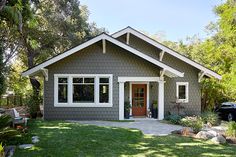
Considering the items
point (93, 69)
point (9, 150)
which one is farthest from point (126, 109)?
point (9, 150)

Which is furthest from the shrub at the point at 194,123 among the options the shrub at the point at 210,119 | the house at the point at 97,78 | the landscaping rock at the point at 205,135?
the house at the point at 97,78

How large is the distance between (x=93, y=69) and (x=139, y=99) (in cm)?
362

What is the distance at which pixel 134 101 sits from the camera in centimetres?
1806

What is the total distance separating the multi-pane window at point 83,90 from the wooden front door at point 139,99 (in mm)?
2867

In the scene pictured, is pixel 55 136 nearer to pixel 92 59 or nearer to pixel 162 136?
pixel 162 136

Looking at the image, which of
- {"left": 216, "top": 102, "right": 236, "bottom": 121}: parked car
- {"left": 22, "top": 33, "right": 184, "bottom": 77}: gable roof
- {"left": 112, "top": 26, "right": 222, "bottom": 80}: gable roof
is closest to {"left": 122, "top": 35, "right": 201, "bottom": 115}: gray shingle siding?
{"left": 112, "top": 26, "right": 222, "bottom": 80}: gable roof

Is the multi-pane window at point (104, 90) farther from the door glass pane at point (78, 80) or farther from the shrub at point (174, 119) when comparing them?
the shrub at point (174, 119)

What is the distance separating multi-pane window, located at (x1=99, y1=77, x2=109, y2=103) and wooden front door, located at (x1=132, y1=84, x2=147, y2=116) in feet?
6.71

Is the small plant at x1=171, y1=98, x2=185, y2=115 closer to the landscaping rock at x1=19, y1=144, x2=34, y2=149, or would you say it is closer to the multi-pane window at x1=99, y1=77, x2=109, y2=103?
the multi-pane window at x1=99, y1=77, x2=109, y2=103

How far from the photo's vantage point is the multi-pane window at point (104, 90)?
16703mm

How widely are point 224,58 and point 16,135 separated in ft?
32.2

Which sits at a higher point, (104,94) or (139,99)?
(104,94)

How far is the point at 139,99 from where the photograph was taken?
18.1 m

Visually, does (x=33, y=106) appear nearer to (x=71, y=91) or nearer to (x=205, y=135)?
(x=71, y=91)
